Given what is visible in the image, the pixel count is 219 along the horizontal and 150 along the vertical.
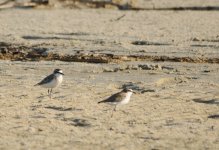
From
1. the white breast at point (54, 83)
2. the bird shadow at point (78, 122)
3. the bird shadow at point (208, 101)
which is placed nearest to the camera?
the bird shadow at point (78, 122)

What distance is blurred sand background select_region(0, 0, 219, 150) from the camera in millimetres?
11219

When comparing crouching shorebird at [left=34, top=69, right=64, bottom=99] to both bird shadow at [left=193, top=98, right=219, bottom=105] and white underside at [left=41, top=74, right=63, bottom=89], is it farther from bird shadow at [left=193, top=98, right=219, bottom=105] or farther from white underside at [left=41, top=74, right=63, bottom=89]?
bird shadow at [left=193, top=98, right=219, bottom=105]

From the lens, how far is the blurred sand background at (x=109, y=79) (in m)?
11.2

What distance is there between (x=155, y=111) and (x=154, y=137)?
1.99 metres

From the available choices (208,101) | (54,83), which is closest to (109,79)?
(54,83)

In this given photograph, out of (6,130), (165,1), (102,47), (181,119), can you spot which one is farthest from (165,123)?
(165,1)

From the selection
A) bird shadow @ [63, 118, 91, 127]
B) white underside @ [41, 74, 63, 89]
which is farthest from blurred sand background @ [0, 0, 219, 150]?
white underside @ [41, 74, 63, 89]

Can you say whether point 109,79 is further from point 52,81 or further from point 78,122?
point 78,122

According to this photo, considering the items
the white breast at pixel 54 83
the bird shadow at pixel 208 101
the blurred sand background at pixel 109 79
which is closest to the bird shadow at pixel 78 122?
the blurred sand background at pixel 109 79

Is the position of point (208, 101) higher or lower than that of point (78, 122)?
lower

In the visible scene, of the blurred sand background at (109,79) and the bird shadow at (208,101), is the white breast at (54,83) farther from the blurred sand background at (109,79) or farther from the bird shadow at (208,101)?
the bird shadow at (208,101)

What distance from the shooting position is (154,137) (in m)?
11.1

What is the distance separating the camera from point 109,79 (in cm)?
1666

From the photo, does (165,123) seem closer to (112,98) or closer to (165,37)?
(112,98)
